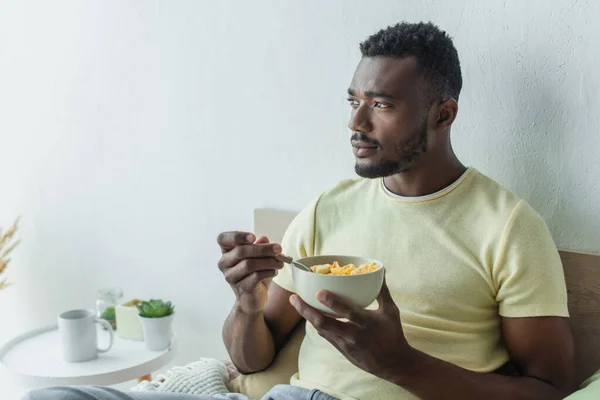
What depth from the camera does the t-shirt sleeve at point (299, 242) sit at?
1341 millimetres

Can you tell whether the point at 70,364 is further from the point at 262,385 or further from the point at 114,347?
the point at 262,385

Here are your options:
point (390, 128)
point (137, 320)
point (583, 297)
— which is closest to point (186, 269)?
point (137, 320)

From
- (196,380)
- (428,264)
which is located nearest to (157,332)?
(196,380)

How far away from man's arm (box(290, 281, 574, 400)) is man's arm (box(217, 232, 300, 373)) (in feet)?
0.58

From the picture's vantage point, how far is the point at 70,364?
65.1 inches

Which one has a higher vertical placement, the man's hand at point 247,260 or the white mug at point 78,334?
the man's hand at point 247,260

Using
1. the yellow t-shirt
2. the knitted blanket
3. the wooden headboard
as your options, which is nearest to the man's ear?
the yellow t-shirt

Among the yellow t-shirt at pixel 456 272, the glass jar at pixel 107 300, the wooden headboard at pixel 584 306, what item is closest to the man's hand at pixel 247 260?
the yellow t-shirt at pixel 456 272

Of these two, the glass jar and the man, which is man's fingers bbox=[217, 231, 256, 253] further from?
the glass jar

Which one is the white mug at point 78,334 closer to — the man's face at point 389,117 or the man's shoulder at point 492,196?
the man's face at point 389,117

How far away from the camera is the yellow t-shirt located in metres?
1.14

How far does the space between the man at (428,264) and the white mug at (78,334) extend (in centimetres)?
49

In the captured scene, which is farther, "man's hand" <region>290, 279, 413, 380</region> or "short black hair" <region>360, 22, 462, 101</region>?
"short black hair" <region>360, 22, 462, 101</region>

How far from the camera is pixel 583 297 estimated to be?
1.25 meters
